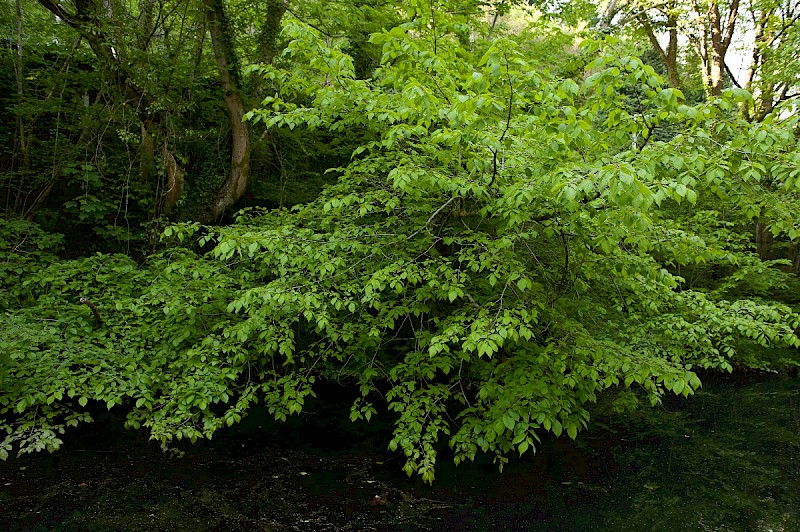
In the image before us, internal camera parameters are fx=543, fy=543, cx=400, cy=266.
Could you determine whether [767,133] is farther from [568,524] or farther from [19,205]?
[19,205]

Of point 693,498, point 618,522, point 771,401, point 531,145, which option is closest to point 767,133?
point 531,145

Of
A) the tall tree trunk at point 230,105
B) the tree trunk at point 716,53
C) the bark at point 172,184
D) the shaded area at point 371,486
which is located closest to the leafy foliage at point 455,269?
the shaded area at point 371,486

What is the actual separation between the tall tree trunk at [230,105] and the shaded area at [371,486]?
3.05 metres

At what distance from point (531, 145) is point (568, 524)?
2.45 m

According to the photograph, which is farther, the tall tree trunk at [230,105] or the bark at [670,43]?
the bark at [670,43]

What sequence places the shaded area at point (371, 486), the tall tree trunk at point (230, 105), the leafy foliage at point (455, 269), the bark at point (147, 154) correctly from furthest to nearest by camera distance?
1. the tall tree trunk at point (230, 105)
2. the bark at point (147, 154)
3. the shaded area at point (371, 486)
4. the leafy foliage at point (455, 269)

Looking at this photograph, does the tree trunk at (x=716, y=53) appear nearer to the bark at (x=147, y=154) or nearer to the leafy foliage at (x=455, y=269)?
the leafy foliage at (x=455, y=269)

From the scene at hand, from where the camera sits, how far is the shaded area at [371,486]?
346 cm

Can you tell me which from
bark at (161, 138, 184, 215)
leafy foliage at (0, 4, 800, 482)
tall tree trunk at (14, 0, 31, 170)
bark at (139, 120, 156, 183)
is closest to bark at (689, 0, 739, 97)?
leafy foliage at (0, 4, 800, 482)

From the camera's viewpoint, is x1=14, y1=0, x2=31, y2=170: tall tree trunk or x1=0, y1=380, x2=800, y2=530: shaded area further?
x1=14, y1=0, x2=31, y2=170: tall tree trunk

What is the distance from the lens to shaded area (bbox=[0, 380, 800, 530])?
136 inches

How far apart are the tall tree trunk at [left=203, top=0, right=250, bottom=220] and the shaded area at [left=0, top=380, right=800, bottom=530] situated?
3.05 meters

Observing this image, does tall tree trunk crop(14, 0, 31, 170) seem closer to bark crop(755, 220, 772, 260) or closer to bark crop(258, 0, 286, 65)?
bark crop(258, 0, 286, 65)

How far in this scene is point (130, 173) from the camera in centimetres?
643
